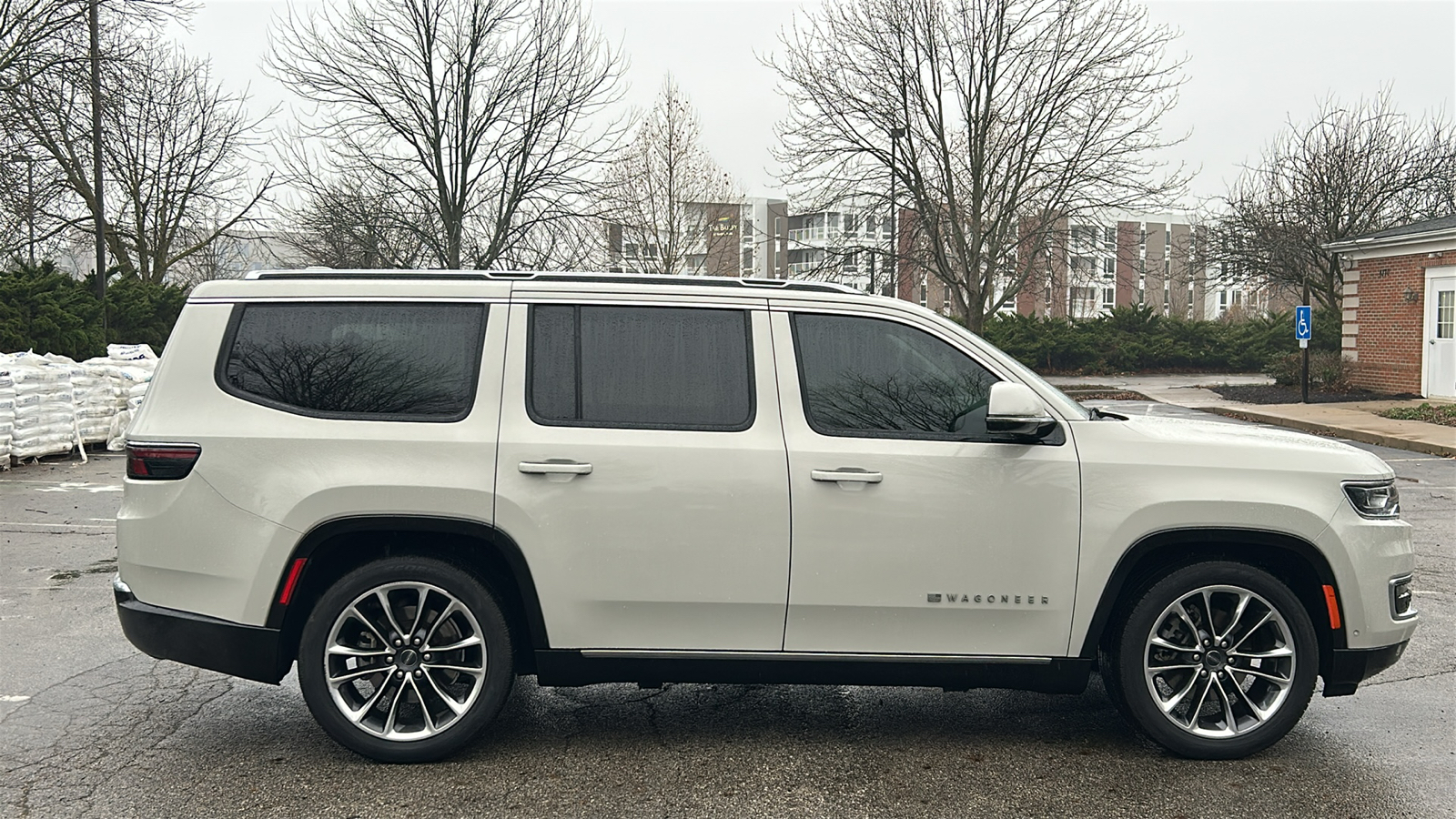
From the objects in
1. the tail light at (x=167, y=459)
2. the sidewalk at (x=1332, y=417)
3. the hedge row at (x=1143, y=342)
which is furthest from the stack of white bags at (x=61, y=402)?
the hedge row at (x=1143, y=342)

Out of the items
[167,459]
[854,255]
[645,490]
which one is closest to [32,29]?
[854,255]

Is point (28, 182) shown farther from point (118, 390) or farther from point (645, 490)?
point (645, 490)

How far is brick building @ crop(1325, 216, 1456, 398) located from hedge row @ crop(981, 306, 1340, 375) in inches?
454

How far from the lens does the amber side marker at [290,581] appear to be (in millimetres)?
4227

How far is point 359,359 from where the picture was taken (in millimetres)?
4379

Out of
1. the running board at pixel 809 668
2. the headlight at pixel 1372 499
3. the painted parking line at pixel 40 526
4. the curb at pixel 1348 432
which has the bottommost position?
the painted parking line at pixel 40 526

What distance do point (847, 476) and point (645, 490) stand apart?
762 mm

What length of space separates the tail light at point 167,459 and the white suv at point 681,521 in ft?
0.04

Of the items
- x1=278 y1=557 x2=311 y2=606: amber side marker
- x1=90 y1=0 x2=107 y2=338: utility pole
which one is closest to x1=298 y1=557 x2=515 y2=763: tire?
x1=278 y1=557 x2=311 y2=606: amber side marker

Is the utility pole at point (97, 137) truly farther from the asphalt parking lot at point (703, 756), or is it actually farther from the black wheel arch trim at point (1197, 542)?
the black wheel arch trim at point (1197, 542)

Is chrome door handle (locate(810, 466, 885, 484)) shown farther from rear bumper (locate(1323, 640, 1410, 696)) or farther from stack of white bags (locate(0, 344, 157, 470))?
stack of white bags (locate(0, 344, 157, 470))

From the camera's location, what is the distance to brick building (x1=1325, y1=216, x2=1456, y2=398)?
79.3ft

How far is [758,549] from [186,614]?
219 cm

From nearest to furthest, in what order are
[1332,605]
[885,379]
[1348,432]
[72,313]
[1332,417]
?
[1332,605], [885,379], [1348,432], [72,313], [1332,417]
